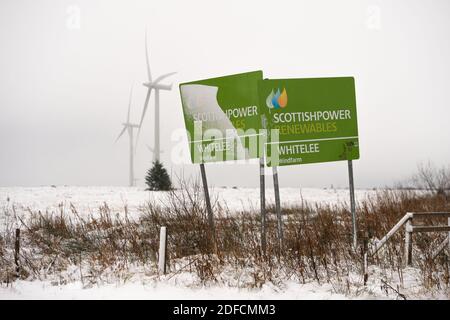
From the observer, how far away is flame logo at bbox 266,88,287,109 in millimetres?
6512

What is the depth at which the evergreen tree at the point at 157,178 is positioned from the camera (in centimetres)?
2486

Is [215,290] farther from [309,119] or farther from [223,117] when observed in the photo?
[309,119]

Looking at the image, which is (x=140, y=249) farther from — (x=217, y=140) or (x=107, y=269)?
(x=217, y=140)

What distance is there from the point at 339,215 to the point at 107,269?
8634mm

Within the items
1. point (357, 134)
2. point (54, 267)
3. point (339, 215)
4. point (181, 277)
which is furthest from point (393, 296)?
point (339, 215)

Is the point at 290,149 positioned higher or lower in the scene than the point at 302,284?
higher

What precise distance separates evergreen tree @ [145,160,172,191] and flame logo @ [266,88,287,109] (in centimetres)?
1880

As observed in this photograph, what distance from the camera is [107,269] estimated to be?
19.5 feet

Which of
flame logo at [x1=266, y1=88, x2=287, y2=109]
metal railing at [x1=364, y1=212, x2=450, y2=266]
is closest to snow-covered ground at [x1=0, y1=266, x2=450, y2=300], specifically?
metal railing at [x1=364, y1=212, x2=450, y2=266]

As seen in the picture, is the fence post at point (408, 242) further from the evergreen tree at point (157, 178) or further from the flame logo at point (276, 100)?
the evergreen tree at point (157, 178)

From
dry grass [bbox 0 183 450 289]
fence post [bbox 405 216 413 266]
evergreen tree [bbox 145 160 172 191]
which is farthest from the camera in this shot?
evergreen tree [bbox 145 160 172 191]

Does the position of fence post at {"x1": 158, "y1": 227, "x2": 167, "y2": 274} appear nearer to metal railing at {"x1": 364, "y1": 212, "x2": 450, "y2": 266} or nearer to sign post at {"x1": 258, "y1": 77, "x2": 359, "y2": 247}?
sign post at {"x1": 258, "y1": 77, "x2": 359, "y2": 247}

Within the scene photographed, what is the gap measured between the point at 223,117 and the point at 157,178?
19.1m

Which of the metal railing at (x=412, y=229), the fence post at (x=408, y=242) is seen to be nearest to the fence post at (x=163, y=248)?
the metal railing at (x=412, y=229)
